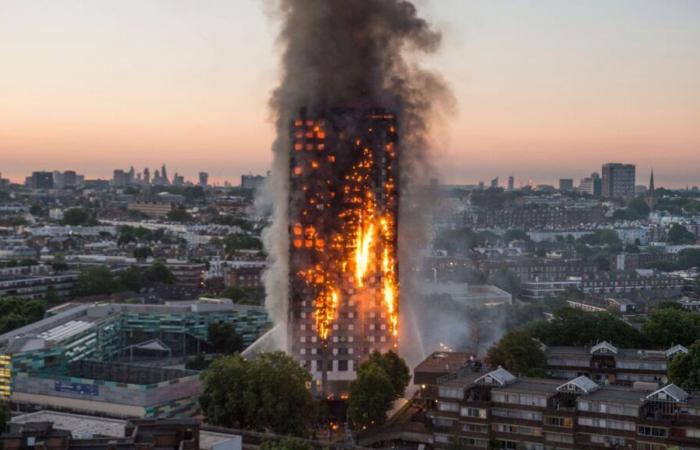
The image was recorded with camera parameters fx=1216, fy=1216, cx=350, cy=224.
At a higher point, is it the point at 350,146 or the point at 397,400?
the point at 350,146

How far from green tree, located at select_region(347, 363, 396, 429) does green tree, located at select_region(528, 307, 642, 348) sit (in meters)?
10.5

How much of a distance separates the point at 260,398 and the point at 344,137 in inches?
473

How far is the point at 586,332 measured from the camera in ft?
154

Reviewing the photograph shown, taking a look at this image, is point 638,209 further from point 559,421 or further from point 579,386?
point 559,421

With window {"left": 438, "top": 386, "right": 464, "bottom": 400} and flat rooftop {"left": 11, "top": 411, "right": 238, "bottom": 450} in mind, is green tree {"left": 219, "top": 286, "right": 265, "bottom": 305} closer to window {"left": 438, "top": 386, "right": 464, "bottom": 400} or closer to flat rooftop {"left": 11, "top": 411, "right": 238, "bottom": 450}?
window {"left": 438, "top": 386, "right": 464, "bottom": 400}

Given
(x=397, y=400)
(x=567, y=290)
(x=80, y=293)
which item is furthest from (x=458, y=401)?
(x=567, y=290)

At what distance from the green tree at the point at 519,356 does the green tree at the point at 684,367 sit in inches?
167

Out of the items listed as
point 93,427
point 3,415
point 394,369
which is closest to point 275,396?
point 394,369

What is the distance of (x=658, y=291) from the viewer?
8456 cm

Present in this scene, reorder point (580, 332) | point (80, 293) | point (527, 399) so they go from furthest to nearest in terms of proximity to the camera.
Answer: point (80, 293) < point (580, 332) < point (527, 399)

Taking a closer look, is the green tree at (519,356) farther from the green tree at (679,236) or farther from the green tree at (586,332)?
the green tree at (679,236)

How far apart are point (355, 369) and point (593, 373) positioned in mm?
8408

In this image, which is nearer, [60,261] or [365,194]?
[365,194]

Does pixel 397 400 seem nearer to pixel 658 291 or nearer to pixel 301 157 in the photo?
pixel 301 157
